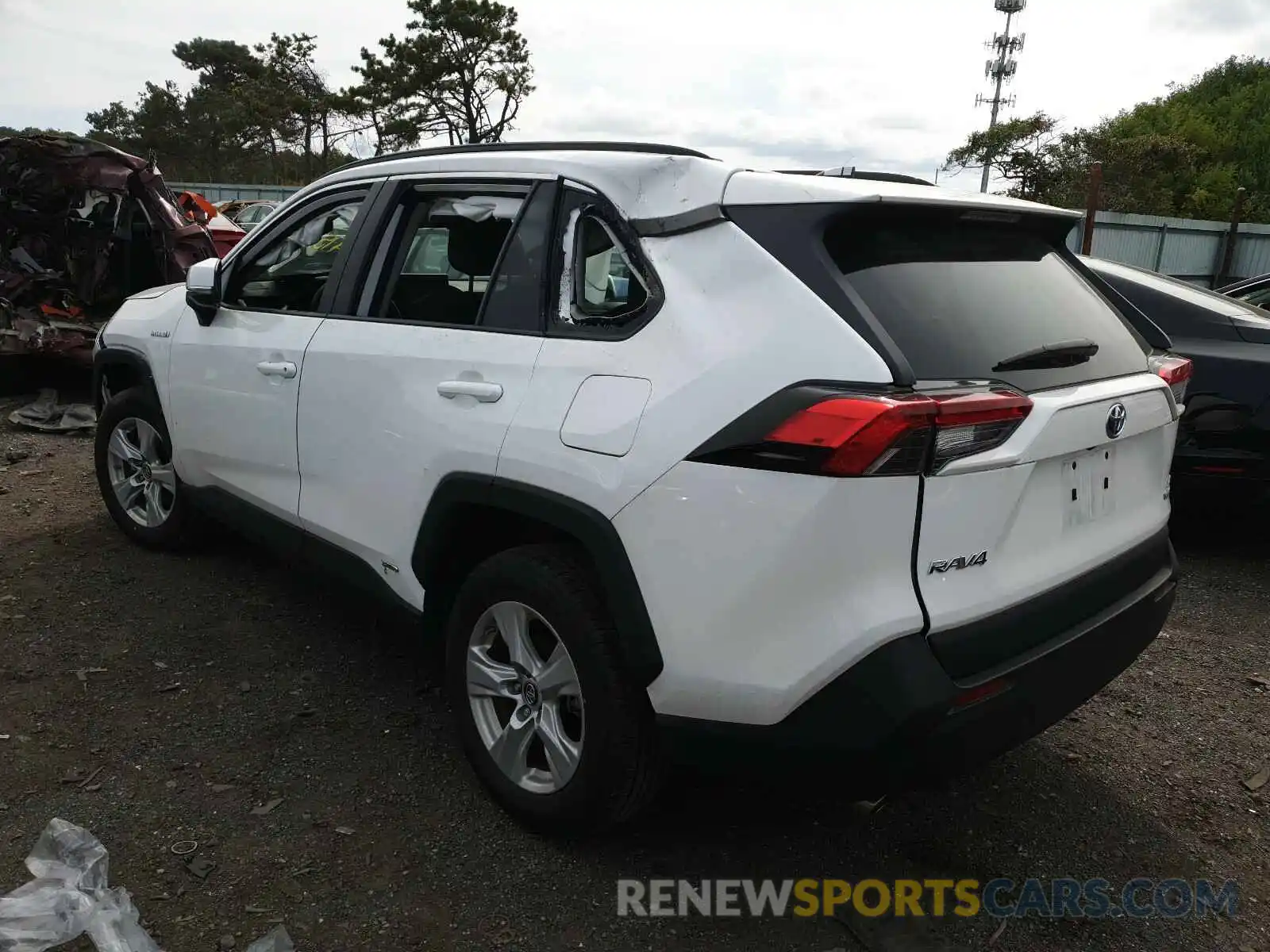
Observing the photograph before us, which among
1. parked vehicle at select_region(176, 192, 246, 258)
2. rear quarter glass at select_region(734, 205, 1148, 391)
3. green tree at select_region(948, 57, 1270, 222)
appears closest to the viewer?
rear quarter glass at select_region(734, 205, 1148, 391)

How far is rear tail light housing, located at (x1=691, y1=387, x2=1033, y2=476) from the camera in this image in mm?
1862

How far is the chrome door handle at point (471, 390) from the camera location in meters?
2.50

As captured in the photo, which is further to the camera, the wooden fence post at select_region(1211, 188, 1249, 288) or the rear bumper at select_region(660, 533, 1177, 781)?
the wooden fence post at select_region(1211, 188, 1249, 288)

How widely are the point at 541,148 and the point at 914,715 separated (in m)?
1.83

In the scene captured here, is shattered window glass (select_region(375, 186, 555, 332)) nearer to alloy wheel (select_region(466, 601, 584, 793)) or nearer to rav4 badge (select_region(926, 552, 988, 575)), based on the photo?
alloy wheel (select_region(466, 601, 584, 793))

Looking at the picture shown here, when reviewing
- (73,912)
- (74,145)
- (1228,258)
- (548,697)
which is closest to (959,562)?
(548,697)

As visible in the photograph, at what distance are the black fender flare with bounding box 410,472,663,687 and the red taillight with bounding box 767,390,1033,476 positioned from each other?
488mm

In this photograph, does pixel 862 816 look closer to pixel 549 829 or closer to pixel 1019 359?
pixel 549 829

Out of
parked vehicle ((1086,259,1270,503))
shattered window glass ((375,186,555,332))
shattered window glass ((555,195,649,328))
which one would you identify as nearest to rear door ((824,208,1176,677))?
shattered window glass ((555,195,649,328))

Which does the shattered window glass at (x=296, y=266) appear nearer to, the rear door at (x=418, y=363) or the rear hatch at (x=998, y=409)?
the rear door at (x=418, y=363)

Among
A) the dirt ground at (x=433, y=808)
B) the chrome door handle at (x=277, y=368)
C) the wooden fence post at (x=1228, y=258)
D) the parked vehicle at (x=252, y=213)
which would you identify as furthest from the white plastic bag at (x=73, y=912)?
the wooden fence post at (x=1228, y=258)

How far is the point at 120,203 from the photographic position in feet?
28.3

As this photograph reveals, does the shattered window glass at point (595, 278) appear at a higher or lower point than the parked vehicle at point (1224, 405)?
higher

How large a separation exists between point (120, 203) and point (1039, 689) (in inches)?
354
